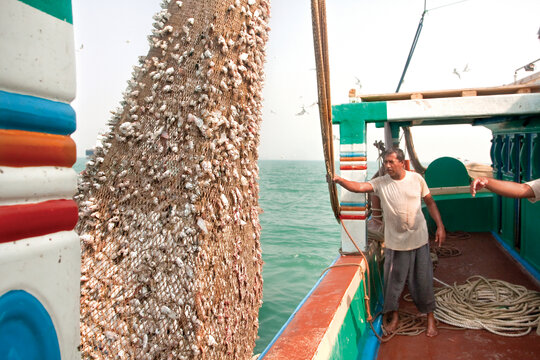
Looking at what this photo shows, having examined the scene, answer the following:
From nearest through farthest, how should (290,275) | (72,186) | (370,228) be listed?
(72,186) → (370,228) → (290,275)

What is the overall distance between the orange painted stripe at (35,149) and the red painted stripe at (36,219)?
92 mm

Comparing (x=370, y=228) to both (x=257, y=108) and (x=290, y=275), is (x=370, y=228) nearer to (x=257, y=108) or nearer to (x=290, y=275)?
(x=257, y=108)

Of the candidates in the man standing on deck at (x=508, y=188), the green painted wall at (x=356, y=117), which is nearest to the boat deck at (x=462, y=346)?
the man standing on deck at (x=508, y=188)

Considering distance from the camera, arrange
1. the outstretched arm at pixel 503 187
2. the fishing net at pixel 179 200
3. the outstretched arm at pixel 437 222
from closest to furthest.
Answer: the fishing net at pixel 179 200, the outstretched arm at pixel 503 187, the outstretched arm at pixel 437 222

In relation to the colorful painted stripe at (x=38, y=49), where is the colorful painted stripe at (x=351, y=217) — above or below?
below

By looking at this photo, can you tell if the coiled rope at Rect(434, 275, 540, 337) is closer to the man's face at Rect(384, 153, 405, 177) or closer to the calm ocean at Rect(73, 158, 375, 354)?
the man's face at Rect(384, 153, 405, 177)

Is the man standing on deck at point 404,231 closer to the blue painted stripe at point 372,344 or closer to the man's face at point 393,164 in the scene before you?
the man's face at point 393,164

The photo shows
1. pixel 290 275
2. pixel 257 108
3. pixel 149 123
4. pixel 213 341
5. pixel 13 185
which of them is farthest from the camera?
pixel 290 275

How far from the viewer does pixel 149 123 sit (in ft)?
6.31

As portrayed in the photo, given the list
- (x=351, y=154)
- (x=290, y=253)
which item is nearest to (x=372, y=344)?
(x=351, y=154)

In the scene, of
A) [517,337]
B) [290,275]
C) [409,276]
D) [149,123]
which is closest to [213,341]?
[149,123]

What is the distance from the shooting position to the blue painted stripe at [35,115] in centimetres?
88

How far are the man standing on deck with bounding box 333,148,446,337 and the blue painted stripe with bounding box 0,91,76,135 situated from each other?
321 cm

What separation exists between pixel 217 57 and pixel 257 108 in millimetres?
328
